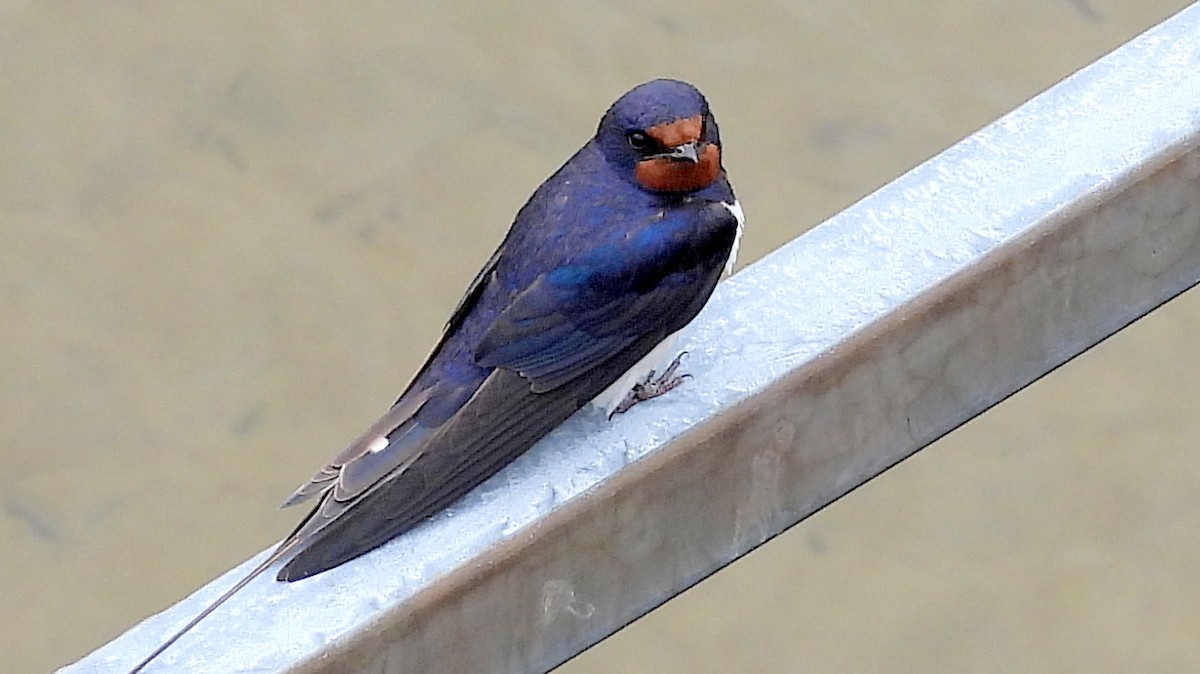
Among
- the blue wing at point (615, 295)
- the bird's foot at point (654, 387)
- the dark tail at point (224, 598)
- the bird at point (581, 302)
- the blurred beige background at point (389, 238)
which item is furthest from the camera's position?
the blurred beige background at point (389, 238)

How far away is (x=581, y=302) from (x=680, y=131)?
0.17 meters

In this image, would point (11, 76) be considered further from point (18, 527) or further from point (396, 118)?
point (18, 527)

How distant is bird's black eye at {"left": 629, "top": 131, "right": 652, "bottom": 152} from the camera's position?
173 centimetres

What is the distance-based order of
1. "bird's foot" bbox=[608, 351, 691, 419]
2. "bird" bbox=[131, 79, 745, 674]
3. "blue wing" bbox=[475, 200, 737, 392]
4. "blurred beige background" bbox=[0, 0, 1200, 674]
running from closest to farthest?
"bird's foot" bbox=[608, 351, 691, 419] → "bird" bbox=[131, 79, 745, 674] → "blue wing" bbox=[475, 200, 737, 392] → "blurred beige background" bbox=[0, 0, 1200, 674]

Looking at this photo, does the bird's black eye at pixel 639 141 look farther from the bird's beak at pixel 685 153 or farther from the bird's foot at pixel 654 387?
the bird's foot at pixel 654 387

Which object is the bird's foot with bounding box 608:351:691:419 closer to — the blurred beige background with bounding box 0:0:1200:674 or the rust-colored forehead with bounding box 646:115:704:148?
the rust-colored forehead with bounding box 646:115:704:148

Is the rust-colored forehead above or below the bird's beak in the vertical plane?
above

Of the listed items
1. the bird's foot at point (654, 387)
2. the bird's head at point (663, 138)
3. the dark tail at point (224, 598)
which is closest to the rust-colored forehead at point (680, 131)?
the bird's head at point (663, 138)

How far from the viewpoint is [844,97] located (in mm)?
3463

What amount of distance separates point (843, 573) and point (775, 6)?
1.18 m

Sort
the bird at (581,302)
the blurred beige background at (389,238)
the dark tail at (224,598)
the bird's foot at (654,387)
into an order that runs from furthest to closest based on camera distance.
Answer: the blurred beige background at (389,238) → the bird at (581,302) → the bird's foot at (654,387) → the dark tail at (224,598)

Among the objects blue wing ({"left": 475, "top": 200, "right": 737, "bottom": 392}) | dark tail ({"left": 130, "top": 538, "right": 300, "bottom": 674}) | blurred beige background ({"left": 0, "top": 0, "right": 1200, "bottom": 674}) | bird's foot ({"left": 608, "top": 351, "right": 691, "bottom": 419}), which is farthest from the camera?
blurred beige background ({"left": 0, "top": 0, "right": 1200, "bottom": 674})

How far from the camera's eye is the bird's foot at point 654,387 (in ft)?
4.59

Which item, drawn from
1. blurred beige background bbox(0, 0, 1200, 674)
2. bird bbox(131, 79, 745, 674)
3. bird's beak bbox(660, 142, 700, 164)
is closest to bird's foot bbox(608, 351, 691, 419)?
bird bbox(131, 79, 745, 674)
